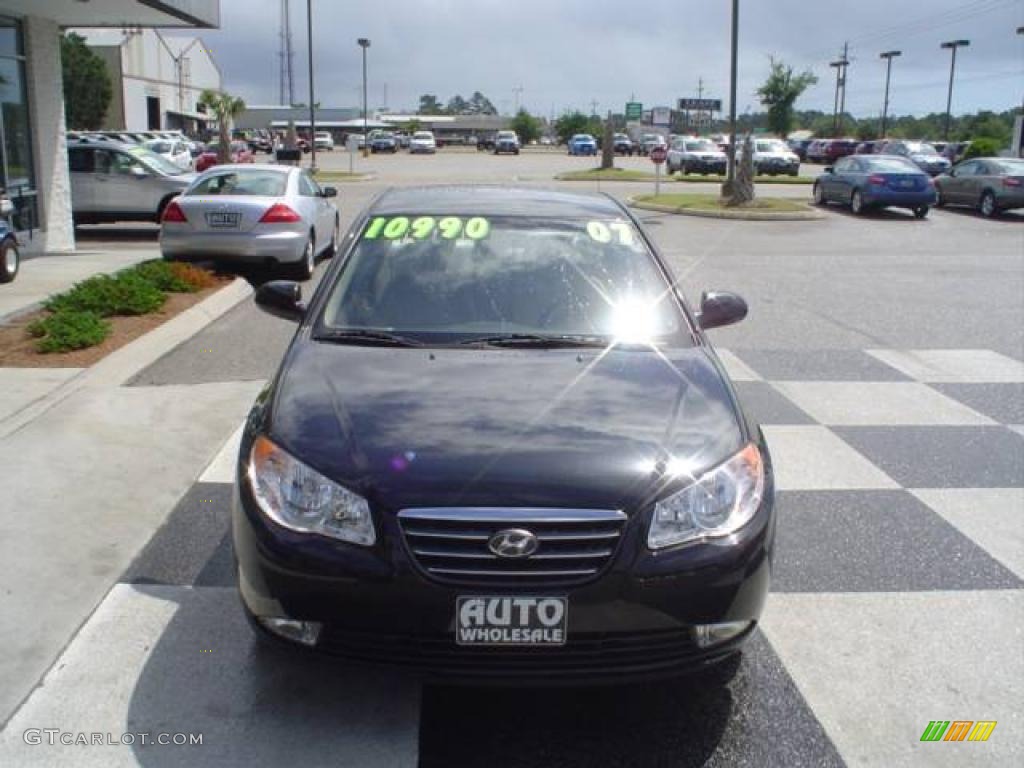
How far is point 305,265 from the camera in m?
13.0

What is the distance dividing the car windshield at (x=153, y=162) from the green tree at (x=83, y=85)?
168 ft

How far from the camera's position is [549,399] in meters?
3.55

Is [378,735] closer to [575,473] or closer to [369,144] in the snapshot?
[575,473]

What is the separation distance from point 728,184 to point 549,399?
903 inches

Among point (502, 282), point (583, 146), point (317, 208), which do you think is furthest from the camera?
point (583, 146)

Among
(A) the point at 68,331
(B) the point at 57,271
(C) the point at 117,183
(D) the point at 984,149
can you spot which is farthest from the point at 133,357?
(D) the point at 984,149

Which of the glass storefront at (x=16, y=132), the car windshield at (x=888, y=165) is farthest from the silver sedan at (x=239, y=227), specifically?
the car windshield at (x=888, y=165)

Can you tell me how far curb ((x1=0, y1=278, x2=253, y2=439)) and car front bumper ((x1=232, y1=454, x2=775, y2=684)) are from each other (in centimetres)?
390

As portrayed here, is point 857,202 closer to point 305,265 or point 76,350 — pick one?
point 305,265

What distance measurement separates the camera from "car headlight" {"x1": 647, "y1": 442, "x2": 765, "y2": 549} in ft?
10.0

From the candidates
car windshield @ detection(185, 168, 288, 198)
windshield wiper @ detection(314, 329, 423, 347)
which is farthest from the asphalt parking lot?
car windshield @ detection(185, 168, 288, 198)

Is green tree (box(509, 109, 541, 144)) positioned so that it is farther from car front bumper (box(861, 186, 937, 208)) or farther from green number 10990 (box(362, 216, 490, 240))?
green number 10990 (box(362, 216, 490, 240))

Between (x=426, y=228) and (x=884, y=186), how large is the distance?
2175 cm

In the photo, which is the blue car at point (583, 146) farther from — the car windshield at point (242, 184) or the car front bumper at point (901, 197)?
the car windshield at point (242, 184)
